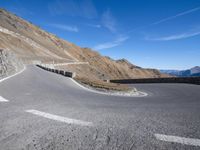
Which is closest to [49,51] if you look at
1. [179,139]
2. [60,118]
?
[60,118]

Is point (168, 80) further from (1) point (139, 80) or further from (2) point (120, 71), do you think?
(2) point (120, 71)

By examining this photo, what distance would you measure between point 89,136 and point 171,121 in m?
2.30

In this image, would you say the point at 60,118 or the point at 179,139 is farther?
the point at 60,118

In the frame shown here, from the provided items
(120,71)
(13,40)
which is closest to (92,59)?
(120,71)

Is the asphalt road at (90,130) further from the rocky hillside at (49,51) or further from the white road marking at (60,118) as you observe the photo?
the rocky hillside at (49,51)

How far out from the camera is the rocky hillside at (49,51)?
237 feet

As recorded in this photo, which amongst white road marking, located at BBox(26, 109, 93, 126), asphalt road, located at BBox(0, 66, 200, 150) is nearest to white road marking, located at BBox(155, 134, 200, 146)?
asphalt road, located at BBox(0, 66, 200, 150)

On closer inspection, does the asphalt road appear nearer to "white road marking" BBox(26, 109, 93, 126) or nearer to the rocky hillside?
"white road marking" BBox(26, 109, 93, 126)

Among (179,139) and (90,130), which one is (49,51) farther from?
(179,139)


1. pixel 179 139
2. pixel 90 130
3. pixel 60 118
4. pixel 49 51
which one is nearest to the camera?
pixel 179 139

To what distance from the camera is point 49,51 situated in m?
99.5

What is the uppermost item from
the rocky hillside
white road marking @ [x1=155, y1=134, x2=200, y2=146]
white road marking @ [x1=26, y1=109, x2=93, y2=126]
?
the rocky hillside

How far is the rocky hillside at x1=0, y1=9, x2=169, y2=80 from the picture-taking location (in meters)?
72.4

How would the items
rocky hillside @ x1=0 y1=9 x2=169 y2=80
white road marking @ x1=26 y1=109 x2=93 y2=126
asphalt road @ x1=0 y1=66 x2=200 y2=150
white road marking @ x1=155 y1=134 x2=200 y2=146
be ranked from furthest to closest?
rocky hillside @ x1=0 y1=9 x2=169 y2=80 < white road marking @ x1=26 y1=109 x2=93 y2=126 < white road marking @ x1=155 y1=134 x2=200 y2=146 < asphalt road @ x1=0 y1=66 x2=200 y2=150
